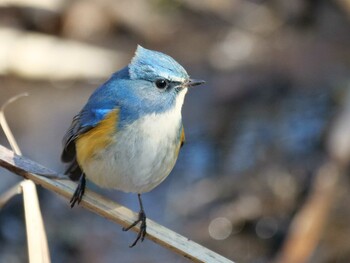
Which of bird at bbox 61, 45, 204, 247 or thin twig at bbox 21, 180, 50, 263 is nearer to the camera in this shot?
thin twig at bbox 21, 180, 50, 263

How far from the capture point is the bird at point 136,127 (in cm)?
480

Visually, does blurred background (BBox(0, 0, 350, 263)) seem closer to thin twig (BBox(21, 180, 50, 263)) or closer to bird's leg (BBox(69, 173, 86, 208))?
bird's leg (BBox(69, 173, 86, 208))

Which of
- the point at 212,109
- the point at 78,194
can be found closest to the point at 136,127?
the point at 78,194

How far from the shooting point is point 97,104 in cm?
495

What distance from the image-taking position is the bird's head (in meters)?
4.74

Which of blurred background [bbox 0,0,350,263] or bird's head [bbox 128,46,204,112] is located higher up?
bird's head [bbox 128,46,204,112]

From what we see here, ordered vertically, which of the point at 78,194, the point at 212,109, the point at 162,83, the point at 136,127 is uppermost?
the point at 162,83

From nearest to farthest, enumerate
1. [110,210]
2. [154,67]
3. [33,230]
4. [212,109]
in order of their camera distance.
Answer: [33,230]
[110,210]
[154,67]
[212,109]

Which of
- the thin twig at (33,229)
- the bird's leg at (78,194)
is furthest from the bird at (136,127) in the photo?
the thin twig at (33,229)

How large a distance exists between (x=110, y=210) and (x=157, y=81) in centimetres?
76

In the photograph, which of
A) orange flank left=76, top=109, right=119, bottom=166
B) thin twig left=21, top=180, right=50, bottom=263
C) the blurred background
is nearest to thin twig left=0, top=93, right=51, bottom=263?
thin twig left=21, top=180, right=50, bottom=263

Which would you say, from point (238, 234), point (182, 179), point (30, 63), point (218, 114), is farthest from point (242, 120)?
point (30, 63)

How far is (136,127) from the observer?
4812 millimetres

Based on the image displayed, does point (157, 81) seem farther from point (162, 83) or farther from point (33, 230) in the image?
point (33, 230)
